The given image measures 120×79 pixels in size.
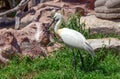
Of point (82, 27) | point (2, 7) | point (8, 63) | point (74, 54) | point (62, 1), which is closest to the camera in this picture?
point (74, 54)

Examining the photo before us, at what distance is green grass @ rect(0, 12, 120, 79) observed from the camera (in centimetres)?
686

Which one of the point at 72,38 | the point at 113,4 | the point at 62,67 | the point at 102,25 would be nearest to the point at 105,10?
the point at 113,4

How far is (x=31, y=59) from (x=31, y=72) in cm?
64

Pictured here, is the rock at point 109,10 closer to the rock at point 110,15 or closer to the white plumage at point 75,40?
the rock at point 110,15

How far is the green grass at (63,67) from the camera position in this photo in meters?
6.86

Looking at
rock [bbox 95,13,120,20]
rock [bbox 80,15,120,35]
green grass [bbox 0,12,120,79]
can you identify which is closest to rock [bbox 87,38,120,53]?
green grass [bbox 0,12,120,79]

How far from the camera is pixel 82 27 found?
30.4 feet

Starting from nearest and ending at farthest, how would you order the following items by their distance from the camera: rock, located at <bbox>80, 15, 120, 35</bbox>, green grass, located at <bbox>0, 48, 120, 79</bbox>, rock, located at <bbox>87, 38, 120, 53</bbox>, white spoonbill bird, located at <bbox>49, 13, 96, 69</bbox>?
white spoonbill bird, located at <bbox>49, 13, 96, 69</bbox> < green grass, located at <bbox>0, 48, 120, 79</bbox> < rock, located at <bbox>87, 38, 120, 53</bbox> < rock, located at <bbox>80, 15, 120, 35</bbox>

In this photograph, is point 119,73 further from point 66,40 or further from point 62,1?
point 62,1

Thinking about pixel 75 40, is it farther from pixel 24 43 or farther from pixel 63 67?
pixel 24 43

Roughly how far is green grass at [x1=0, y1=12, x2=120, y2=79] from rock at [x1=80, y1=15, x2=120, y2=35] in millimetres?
1658

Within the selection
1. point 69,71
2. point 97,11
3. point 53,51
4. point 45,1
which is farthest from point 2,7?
point 69,71

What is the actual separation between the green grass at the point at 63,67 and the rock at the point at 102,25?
1.66m

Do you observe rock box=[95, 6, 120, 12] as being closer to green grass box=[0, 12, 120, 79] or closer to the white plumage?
green grass box=[0, 12, 120, 79]
